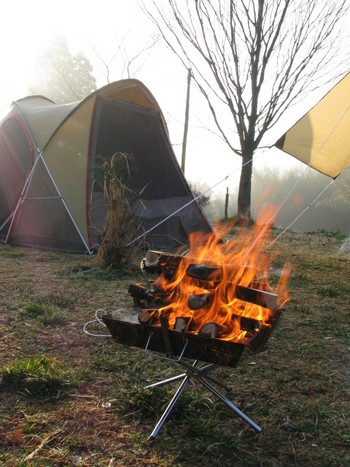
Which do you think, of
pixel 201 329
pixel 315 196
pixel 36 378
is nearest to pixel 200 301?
pixel 201 329

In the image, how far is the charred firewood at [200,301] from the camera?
214 cm

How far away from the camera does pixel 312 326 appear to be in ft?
12.1

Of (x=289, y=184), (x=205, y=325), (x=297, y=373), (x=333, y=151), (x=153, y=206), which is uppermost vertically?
(x=289, y=184)

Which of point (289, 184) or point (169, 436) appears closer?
point (169, 436)

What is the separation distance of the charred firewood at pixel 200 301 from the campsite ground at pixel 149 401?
0.56m

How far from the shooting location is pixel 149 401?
2322 millimetres

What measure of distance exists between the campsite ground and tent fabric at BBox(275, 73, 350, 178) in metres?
2.43

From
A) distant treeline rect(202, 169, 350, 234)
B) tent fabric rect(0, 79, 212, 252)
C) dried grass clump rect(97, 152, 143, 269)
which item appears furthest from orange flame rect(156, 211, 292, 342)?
distant treeline rect(202, 169, 350, 234)

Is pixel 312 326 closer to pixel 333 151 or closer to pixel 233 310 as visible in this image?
pixel 233 310

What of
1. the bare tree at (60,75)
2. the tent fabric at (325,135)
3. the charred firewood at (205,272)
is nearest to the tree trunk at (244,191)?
the tent fabric at (325,135)

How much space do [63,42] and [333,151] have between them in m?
28.7

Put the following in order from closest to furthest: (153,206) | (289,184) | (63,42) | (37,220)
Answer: (37,220) < (153,206) < (63,42) < (289,184)

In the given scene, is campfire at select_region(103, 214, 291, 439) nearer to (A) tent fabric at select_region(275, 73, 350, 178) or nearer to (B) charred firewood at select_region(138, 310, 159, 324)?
(B) charred firewood at select_region(138, 310, 159, 324)

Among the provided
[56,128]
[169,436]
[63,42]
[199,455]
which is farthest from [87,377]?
[63,42]
